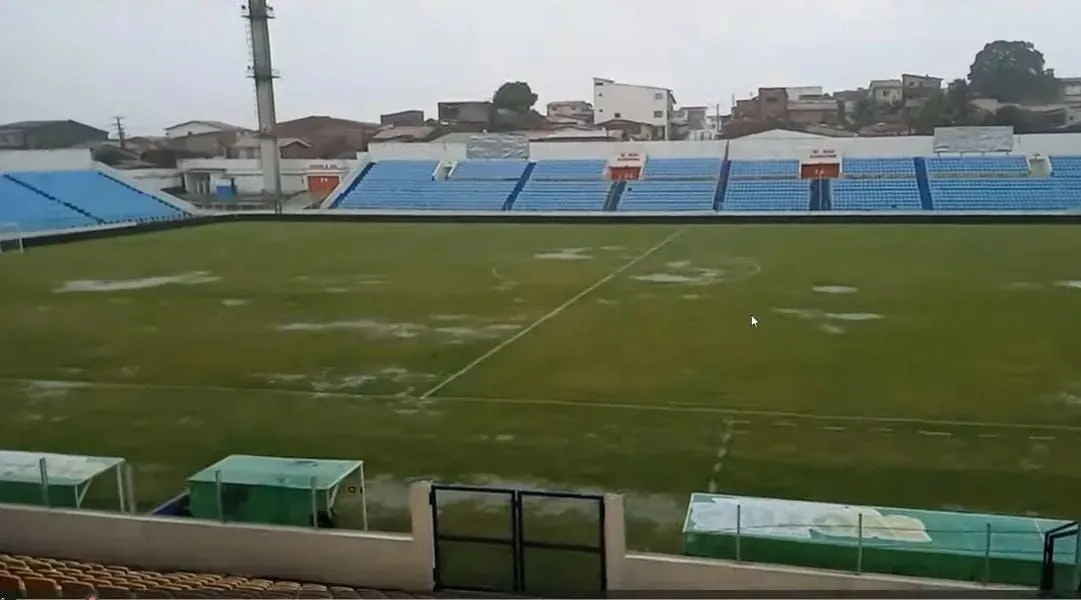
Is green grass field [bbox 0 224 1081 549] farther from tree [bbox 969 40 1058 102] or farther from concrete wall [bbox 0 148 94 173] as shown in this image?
tree [bbox 969 40 1058 102]

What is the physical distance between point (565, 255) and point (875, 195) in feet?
53.3

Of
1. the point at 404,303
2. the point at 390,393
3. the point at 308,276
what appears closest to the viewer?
the point at 390,393

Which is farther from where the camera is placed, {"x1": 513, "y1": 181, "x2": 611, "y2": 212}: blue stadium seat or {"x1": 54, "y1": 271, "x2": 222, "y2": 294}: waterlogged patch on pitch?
{"x1": 513, "y1": 181, "x2": 611, "y2": 212}: blue stadium seat

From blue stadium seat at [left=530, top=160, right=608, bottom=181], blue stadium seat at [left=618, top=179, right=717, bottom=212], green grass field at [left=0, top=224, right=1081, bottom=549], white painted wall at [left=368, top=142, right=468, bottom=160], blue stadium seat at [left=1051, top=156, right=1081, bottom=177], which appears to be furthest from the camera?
white painted wall at [left=368, top=142, right=468, bottom=160]

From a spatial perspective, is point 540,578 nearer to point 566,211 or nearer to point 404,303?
point 404,303

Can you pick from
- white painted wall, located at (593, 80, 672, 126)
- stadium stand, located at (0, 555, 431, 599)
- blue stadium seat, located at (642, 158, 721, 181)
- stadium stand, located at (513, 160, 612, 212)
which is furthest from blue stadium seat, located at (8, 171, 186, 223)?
white painted wall, located at (593, 80, 672, 126)

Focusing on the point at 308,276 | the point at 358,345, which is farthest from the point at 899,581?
the point at 308,276

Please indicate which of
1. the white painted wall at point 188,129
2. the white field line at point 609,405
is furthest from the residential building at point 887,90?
the white field line at point 609,405

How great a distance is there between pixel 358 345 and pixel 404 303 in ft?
12.7

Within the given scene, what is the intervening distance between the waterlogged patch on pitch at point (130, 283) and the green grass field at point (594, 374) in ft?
0.42

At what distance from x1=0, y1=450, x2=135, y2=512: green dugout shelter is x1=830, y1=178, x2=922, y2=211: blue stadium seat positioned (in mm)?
32371

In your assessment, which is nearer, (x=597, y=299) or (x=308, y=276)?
(x=597, y=299)

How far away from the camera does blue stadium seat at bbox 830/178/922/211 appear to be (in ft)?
120

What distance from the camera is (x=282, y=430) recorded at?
1104 centimetres
